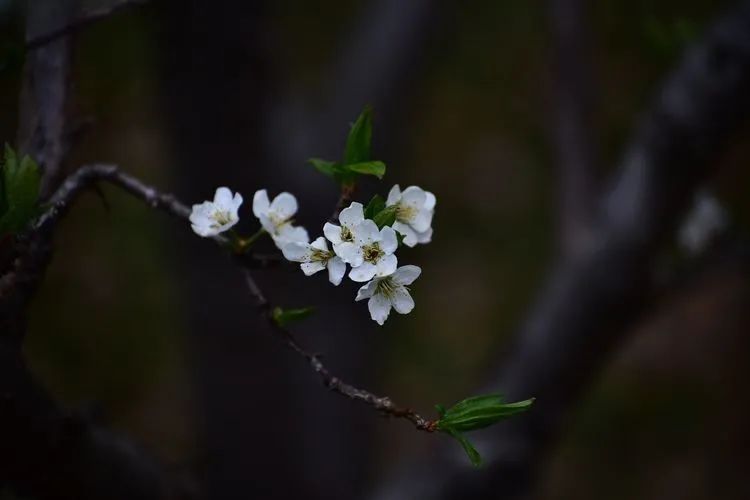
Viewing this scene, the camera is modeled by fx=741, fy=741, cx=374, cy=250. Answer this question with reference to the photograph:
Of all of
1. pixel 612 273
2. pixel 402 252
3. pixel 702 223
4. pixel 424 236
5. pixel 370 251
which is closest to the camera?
pixel 370 251

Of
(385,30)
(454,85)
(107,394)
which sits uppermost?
(454,85)

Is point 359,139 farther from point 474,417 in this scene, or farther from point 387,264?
point 474,417

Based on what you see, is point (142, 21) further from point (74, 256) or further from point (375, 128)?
point (74, 256)

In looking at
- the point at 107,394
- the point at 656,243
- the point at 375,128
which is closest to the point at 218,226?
the point at 656,243

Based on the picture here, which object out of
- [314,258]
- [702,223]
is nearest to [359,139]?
[314,258]

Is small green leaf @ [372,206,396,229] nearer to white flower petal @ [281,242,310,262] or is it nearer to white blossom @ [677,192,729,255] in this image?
white flower petal @ [281,242,310,262]

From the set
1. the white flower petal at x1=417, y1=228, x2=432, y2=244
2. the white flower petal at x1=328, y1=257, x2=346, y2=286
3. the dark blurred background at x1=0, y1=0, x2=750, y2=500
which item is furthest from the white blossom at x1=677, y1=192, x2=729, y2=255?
the white flower petal at x1=328, y1=257, x2=346, y2=286

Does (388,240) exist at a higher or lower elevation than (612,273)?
lower
